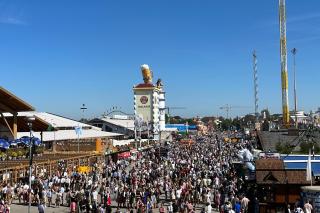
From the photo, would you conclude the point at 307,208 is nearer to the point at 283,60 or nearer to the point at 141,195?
the point at 141,195

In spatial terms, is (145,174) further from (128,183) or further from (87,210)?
(87,210)

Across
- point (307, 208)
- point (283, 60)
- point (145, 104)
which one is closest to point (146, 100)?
point (145, 104)

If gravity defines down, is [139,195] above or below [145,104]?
below

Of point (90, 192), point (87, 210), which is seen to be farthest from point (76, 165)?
point (87, 210)

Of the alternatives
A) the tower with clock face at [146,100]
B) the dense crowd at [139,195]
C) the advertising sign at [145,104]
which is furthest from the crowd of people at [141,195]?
the advertising sign at [145,104]

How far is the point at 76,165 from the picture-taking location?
42.7 meters

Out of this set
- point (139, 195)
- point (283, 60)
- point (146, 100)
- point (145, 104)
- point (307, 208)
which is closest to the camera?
point (307, 208)

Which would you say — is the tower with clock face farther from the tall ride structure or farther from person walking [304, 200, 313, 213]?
person walking [304, 200, 313, 213]

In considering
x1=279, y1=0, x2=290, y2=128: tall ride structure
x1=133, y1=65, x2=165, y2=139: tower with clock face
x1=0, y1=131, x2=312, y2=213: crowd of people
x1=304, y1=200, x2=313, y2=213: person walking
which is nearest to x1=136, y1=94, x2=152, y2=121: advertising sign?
x1=133, y1=65, x2=165, y2=139: tower with clock face

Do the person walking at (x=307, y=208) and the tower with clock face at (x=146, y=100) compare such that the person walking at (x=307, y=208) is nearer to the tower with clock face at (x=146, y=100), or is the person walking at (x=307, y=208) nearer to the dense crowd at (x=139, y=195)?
the dense crowd at (x=139, y=195)

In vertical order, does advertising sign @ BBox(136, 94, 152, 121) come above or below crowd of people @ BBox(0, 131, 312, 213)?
above

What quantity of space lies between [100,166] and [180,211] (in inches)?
876

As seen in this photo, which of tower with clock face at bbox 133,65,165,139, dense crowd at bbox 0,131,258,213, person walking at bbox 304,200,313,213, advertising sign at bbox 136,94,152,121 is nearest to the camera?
person walking at bbox 304,200,313,213

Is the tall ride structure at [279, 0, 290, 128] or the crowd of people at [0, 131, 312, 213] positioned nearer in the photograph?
the crowd of people at [0, 131, 312, 213]
